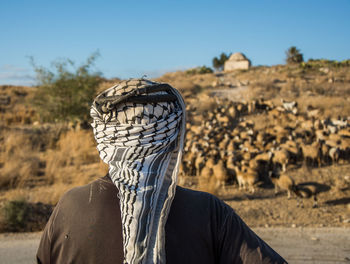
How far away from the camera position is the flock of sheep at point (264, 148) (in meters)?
8.28

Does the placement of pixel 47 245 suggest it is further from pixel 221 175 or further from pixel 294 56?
pixel 294 56

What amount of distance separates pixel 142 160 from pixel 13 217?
5.25 metres

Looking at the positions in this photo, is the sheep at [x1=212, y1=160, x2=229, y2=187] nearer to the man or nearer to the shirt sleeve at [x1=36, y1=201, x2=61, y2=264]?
the man

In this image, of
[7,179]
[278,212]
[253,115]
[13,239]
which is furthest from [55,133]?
[278,212]

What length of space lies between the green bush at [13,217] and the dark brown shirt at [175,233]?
483 centimetres

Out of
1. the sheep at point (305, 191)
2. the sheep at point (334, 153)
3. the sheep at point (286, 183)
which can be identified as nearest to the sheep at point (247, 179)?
the sheep at point (286, 183)

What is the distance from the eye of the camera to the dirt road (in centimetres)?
433

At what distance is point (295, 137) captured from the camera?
10938mm

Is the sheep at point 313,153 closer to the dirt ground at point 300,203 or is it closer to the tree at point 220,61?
the dirt ground at point 300,203

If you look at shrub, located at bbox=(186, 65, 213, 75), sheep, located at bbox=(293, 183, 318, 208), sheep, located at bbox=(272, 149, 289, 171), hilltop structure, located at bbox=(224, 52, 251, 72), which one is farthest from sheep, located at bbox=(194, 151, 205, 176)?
hilltop structure, located at bbox=(224, 52, 251, 72)

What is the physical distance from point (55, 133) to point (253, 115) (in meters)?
9.03

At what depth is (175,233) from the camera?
142cm

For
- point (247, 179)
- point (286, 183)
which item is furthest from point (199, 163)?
point (286, 183)

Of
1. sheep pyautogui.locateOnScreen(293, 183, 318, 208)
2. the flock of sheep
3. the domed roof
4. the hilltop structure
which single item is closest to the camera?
sheep pyautogui.locateOnScreen(293, 183, 318, 208)
